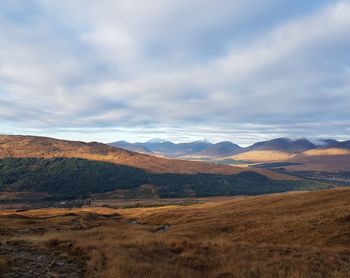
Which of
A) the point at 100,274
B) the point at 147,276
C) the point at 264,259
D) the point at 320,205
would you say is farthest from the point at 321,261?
the point at 320,205

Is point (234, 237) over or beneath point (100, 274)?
beneath

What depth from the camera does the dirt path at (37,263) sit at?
15258 millimetres

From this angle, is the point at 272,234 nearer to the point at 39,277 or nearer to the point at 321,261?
the point at 321,261

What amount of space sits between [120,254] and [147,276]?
4746 mm

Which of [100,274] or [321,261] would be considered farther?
[321,261]

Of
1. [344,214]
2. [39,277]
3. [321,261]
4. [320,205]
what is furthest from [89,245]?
[320,205]

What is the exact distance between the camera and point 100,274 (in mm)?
14633

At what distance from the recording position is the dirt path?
50.1ft

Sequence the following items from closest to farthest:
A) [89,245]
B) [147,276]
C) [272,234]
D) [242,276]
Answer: [147,276] < [242,276] < [89,245] < [272,234]

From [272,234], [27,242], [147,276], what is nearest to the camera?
[147,276]

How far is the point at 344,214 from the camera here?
36.8m

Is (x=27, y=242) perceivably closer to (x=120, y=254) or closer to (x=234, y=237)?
(x=120, y=254)

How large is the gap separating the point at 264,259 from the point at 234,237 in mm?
17385

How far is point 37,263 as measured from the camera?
680 inches
